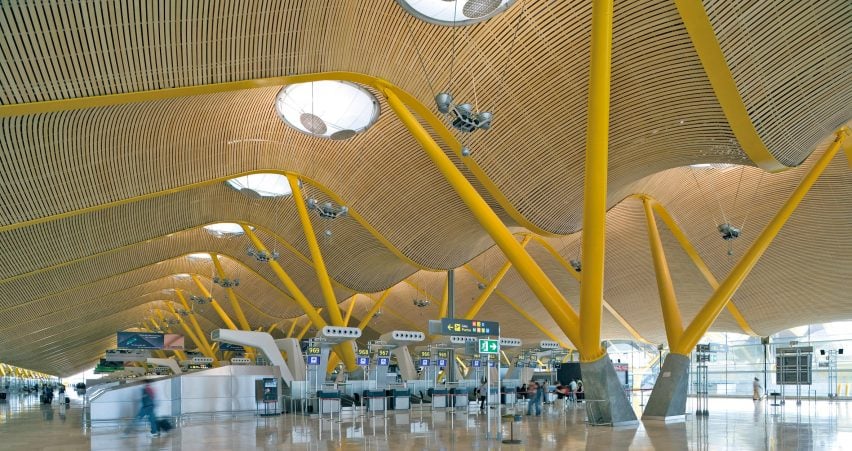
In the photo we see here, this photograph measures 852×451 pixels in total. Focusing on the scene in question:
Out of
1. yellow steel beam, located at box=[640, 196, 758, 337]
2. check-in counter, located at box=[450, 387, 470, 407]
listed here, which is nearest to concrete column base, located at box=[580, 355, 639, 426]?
yellow steel beam, located at box=[640, 196, 758, 337]

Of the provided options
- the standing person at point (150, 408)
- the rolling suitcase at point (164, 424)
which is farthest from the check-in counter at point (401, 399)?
the standing person at point (150, 408)

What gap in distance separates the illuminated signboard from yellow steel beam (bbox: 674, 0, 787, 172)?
828 centimetres

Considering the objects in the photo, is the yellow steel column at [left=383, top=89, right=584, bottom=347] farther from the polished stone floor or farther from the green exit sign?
the polished stone floor

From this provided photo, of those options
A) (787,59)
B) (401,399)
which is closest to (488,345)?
(787,59)

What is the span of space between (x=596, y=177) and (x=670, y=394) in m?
9.61

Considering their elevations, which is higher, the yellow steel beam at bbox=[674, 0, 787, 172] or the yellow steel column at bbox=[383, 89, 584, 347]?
the yellow steel beam at bbox=[674, 0, 787, 172]

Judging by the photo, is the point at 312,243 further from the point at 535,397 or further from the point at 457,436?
the point at 457,436

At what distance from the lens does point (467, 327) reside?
20.8 metres

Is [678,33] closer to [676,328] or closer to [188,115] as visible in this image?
[676,328]

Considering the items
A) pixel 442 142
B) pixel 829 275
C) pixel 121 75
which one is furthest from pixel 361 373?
pixel 829 275

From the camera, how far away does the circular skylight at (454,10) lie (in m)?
18.5

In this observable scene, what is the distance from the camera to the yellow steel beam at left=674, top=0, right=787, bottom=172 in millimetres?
15766

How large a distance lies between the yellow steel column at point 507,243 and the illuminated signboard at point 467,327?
1.86 m

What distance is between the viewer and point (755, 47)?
16.6m
